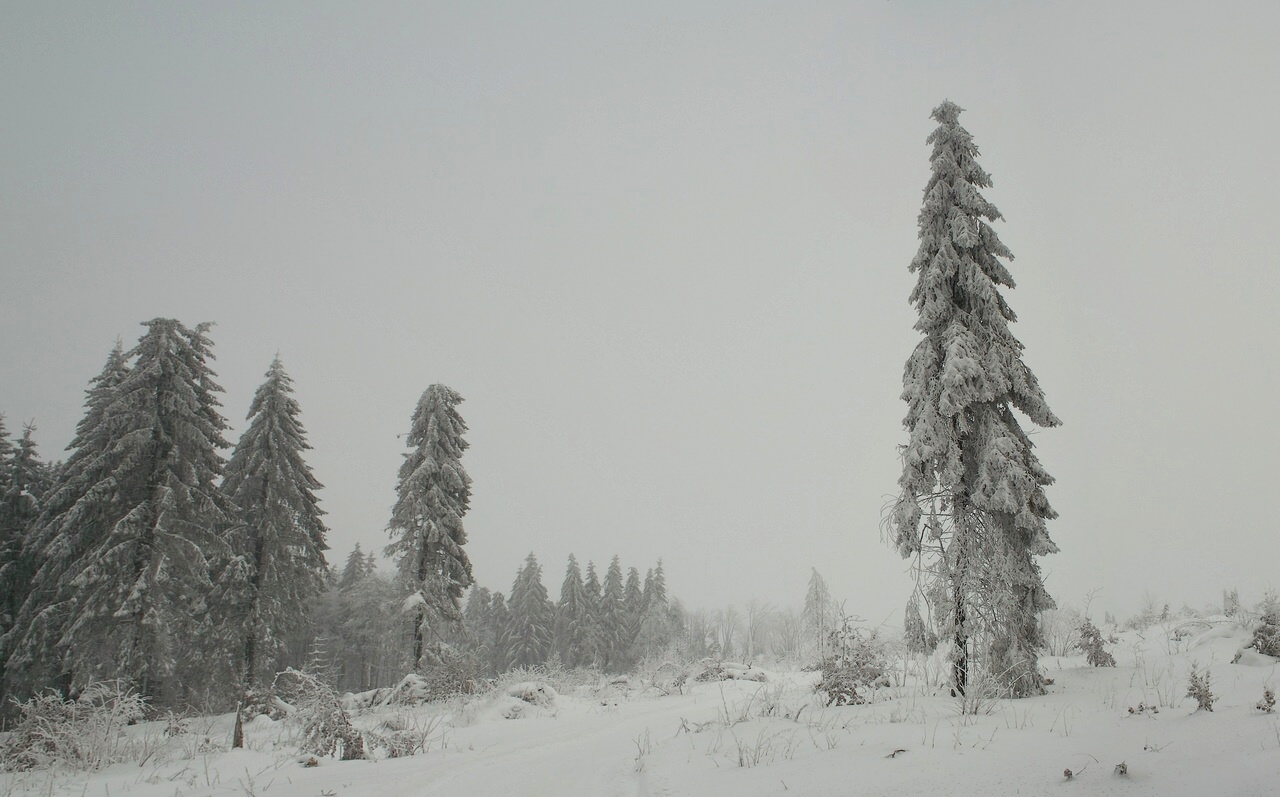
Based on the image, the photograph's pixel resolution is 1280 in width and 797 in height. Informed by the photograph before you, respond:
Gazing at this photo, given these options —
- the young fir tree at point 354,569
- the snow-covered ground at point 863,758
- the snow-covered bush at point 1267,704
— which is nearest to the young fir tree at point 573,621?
the young fir tree at point 354,569

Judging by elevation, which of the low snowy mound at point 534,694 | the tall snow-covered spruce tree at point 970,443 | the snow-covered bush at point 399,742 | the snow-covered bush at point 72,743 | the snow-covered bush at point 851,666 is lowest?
the low snowy mound at point 534,694

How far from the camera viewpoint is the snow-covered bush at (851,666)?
940 cm

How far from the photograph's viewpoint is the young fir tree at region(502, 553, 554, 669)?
57656mm

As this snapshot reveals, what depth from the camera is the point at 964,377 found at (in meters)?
11.0

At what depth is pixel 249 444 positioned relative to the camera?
25438mm

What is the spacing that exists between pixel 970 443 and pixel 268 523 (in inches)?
980

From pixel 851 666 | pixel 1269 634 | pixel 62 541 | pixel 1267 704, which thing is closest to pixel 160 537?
pixel 62 541

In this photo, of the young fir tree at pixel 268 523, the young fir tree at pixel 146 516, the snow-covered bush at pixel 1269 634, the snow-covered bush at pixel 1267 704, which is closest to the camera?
the snow-covered bush at pixel 1267 704

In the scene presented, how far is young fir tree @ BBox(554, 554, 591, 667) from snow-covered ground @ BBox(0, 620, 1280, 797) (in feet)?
167

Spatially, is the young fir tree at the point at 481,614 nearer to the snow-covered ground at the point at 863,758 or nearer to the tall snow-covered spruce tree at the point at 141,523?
the tall snow-covered spruce tree at the point at 141,523

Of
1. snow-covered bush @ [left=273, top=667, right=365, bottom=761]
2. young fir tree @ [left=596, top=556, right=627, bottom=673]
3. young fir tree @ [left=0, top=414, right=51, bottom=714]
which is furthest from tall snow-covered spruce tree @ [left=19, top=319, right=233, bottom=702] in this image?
young fir tree @ [left=596, top=556, right=627, bottom=673]

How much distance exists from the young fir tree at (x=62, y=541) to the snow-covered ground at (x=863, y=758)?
15.6 metres

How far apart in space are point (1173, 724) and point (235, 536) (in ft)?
94.2

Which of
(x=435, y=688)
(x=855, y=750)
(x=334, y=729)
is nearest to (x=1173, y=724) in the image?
(x=855, y=750)
